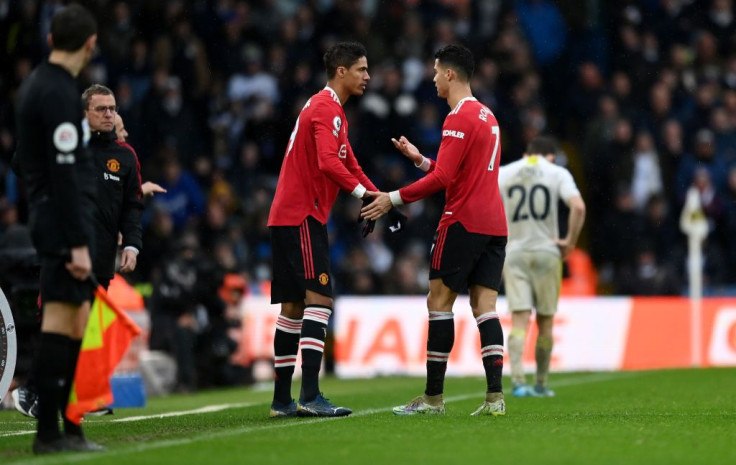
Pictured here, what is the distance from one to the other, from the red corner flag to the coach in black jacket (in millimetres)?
2061

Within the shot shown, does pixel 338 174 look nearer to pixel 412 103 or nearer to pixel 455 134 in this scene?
pixel 455 134

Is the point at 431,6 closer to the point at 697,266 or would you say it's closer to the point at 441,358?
the point at 697,266

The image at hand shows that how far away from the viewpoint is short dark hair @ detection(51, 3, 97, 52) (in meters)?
6.88

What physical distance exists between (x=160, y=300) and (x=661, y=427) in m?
9.53

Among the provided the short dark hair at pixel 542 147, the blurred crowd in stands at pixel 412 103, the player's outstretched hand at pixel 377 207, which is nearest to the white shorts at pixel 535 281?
the short dark hair at pixel 542 147

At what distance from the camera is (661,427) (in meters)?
8.26

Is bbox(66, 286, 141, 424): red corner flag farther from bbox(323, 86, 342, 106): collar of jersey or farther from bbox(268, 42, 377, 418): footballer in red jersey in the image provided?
bbox(323, 86, 342, 106): collar of jersey

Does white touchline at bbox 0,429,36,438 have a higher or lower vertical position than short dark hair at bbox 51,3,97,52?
lower

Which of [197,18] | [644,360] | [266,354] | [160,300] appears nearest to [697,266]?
[644,360]

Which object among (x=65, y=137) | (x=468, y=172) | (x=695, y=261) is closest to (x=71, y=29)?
(x=65, y=137)

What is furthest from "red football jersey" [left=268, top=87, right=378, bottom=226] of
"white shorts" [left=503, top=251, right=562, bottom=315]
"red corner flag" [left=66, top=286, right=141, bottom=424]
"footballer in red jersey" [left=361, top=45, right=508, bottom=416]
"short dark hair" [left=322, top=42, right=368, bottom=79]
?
"white shorts" [left=503, top=251, right=562, bottom=315]

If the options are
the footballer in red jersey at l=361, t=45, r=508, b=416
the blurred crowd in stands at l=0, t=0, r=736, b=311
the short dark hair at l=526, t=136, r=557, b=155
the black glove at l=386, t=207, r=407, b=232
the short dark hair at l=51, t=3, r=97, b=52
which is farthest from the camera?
the blurred crowd in stands at l=0, t=0, r=736, b=311

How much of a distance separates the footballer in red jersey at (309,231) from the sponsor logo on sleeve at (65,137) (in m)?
2.45

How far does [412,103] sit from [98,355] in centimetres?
1458
